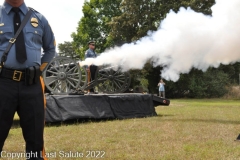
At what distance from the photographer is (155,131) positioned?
24.2 ft

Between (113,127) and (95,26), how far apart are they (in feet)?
97.3

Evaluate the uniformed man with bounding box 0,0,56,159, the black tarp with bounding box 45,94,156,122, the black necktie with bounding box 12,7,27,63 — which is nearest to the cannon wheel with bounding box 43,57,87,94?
the black tarp with bounding box 45,94,156,122

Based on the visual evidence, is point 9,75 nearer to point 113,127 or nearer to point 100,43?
point 113,127

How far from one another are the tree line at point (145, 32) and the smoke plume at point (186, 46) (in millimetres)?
13275

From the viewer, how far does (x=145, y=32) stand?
2709 centimetres

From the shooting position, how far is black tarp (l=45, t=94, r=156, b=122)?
861cm

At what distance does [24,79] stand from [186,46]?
659cm

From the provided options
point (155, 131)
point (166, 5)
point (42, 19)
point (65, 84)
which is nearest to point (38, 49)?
point (42, 19)

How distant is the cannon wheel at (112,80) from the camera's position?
10742mm

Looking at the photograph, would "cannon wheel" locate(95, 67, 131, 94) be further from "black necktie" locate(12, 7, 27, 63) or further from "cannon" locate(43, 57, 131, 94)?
"black necktie" locate(12, 7, 27, 63)

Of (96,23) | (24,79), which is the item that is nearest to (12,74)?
(24,79)

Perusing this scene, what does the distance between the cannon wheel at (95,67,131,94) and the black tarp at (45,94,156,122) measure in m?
0.73

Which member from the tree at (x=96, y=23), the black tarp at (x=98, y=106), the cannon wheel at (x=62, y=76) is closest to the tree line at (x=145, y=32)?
the tree at (x=96, y=23)

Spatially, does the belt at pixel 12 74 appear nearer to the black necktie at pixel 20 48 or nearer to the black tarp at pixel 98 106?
the black necktie at pixel 20 48
